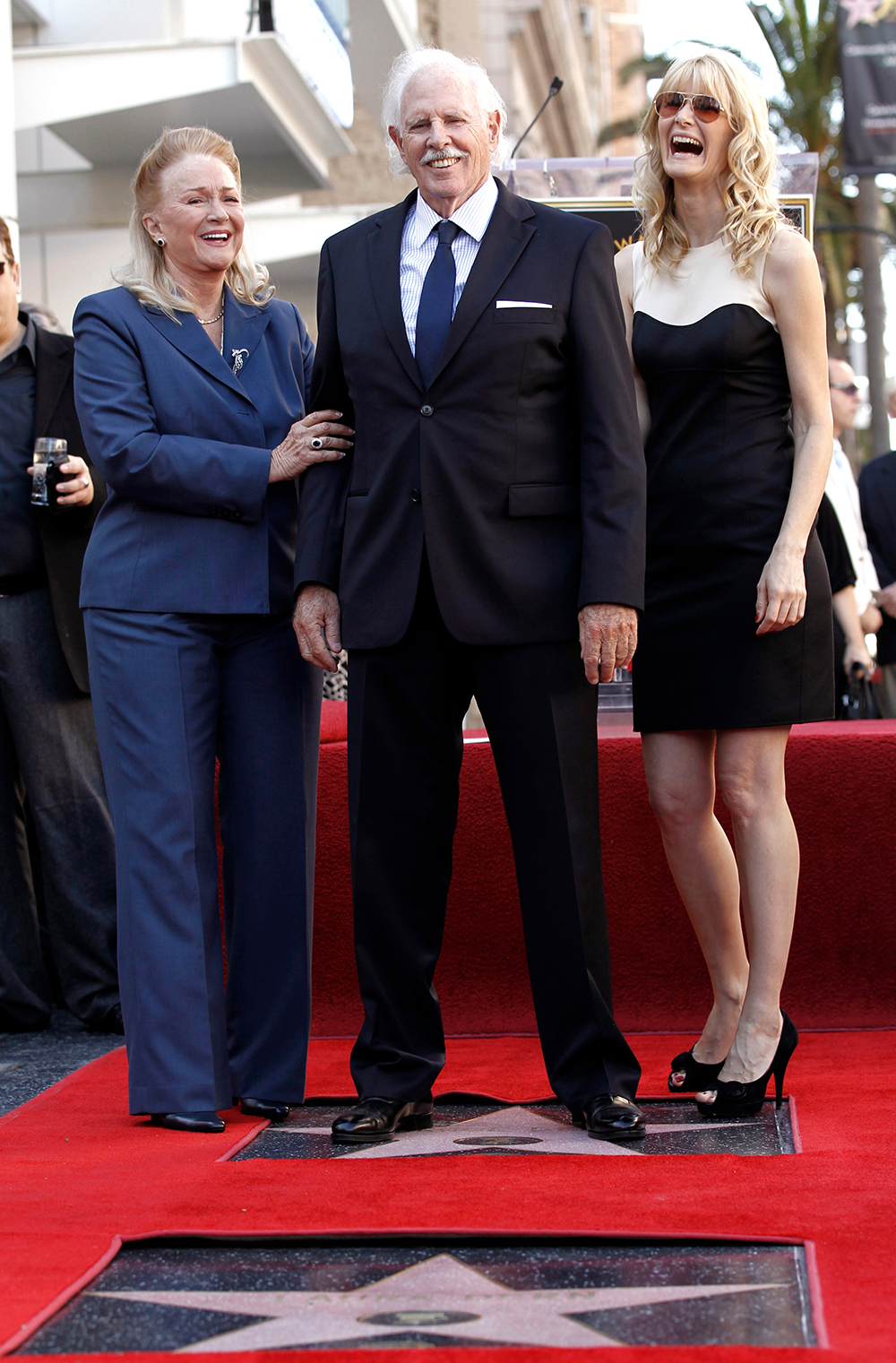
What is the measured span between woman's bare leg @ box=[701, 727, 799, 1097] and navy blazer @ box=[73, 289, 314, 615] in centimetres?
93

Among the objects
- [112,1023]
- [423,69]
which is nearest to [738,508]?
[423,69]

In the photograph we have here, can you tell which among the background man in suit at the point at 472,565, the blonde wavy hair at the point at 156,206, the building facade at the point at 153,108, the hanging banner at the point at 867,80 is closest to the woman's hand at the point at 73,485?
the blonde wavy hair at the point at 156,206

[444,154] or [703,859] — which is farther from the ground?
[444,154]

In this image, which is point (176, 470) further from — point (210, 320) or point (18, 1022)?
point (18, 1022)

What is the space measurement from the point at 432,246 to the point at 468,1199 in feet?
5.36

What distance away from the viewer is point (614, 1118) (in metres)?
2.65

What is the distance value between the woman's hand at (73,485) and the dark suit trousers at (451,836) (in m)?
1.39

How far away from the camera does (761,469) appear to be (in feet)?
9.46

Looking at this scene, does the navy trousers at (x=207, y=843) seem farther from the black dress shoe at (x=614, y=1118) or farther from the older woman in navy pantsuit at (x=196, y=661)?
the black dress shoe at (x=614, y=1118)

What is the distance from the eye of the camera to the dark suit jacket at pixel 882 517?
236 inches

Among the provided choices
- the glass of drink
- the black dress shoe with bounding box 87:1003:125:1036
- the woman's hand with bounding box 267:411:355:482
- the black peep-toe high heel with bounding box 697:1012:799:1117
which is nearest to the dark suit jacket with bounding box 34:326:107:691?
the glass of drink

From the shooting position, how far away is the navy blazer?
9.83ft

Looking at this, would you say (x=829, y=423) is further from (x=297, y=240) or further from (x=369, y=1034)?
(x=297, y=240)

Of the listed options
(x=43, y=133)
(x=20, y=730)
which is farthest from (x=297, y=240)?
(x=20, y=730)
